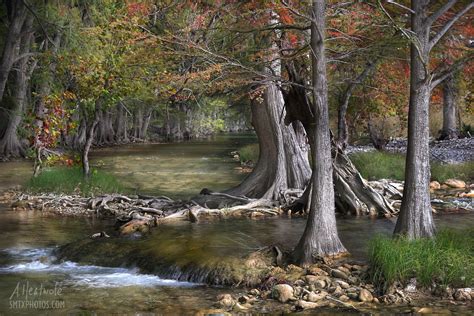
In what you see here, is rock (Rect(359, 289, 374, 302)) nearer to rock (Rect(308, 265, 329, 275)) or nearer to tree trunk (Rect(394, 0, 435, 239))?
rock (Rect(308, 265, 329, 275))

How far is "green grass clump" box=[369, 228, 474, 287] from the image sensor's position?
396 inches

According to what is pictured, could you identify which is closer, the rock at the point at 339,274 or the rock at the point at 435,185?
the rock at the point at 339,274

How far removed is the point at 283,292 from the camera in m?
10.1

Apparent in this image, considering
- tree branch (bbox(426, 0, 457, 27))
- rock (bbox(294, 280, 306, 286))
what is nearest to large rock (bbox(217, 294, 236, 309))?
rock (bbox(294, 280, 306, 286))

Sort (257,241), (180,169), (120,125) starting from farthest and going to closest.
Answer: (120,125)
(180,169)
(257,241)

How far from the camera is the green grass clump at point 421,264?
10070 mm

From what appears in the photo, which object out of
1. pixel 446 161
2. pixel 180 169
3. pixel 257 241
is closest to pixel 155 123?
pixel 180 169

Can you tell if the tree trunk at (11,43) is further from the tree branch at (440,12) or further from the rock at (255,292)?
the tree branch at (440,12)

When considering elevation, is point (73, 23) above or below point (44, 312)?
above

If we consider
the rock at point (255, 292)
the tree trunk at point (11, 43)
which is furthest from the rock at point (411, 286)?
the tree trunk at point (11, 43)

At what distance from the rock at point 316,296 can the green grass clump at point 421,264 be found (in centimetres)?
95

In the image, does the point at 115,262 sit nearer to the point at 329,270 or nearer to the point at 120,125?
the point at 329,270

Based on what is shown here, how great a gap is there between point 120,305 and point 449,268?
5.42 m

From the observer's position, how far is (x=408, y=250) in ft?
34.1
